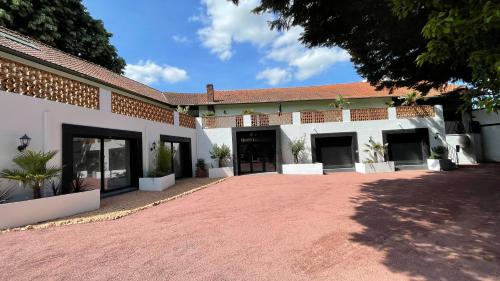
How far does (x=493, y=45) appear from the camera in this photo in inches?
135

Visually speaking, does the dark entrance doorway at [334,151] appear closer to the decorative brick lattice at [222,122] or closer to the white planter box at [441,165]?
the white planter box at [441,165]

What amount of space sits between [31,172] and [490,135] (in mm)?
24039

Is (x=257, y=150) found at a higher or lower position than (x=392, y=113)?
lower

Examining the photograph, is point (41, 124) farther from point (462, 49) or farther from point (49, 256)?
point (462, 49)

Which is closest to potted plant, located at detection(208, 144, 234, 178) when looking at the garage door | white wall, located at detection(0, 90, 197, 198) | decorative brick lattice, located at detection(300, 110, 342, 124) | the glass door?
decorative brick lattice, located at detection(300, 110, 342, 124)

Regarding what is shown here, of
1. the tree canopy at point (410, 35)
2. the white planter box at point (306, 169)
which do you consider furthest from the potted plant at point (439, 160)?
the white planter box at point (306, 169)

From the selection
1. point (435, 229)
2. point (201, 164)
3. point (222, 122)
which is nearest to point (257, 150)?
point (222, 122)

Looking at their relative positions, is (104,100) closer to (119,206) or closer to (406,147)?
(119,206)

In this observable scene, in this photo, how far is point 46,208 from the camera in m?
6.39

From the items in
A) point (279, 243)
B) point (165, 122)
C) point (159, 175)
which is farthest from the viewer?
point (165, 122)

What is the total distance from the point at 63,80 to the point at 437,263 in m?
9.95

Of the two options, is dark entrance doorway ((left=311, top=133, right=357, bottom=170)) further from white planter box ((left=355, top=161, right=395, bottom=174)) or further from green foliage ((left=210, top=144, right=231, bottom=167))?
green foliage ((left=210, top=144, right=231, bottom=167))

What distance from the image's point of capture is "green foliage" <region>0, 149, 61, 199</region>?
20.4 feet

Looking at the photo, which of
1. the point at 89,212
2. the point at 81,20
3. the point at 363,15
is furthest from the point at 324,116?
the point at 81,20
